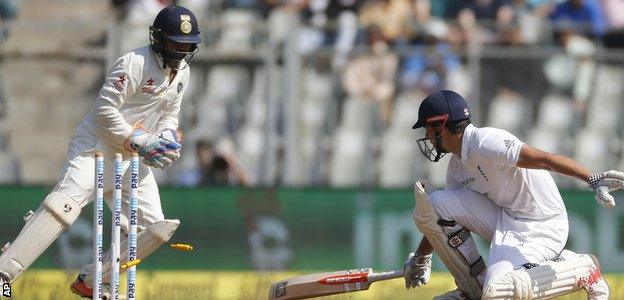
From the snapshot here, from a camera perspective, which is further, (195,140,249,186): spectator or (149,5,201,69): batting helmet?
(195,140,249,186): spectator

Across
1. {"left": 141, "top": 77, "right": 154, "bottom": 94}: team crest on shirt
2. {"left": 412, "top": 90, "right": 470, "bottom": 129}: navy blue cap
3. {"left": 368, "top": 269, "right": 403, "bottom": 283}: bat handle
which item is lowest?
{"left": 368, "top": 269, "right": 403, "bottom": 283}: bat handle

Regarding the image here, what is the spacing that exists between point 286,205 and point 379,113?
5.08 ft

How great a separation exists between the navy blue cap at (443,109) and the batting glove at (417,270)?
785 mm

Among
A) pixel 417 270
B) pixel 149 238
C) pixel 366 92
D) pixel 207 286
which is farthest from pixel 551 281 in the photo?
pixel 366 92

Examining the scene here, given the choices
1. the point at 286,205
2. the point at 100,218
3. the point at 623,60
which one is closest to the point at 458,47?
the point at 623,60

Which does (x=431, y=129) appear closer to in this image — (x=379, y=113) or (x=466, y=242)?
(x=466, y=242)

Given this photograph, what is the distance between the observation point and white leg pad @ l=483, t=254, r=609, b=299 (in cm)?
609

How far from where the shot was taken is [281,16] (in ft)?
37.9

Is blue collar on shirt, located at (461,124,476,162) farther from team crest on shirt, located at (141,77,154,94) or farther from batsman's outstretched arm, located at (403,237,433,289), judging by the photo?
team crest on shirt, located at (141,77,154,94)

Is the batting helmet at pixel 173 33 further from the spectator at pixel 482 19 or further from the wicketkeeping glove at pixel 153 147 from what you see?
the spectator at pixel 482 19

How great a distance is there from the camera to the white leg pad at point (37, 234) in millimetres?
6645

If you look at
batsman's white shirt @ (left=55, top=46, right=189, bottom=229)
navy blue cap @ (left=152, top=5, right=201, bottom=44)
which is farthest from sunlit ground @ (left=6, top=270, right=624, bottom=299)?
navy blue cap @ (left=152, top=5, right=201, bottom=44)

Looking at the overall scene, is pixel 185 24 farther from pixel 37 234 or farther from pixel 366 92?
pixel 366 92

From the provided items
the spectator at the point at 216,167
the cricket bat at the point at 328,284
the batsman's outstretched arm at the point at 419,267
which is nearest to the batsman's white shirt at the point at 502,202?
the batsman's outstretched arm at the point at 419,267
